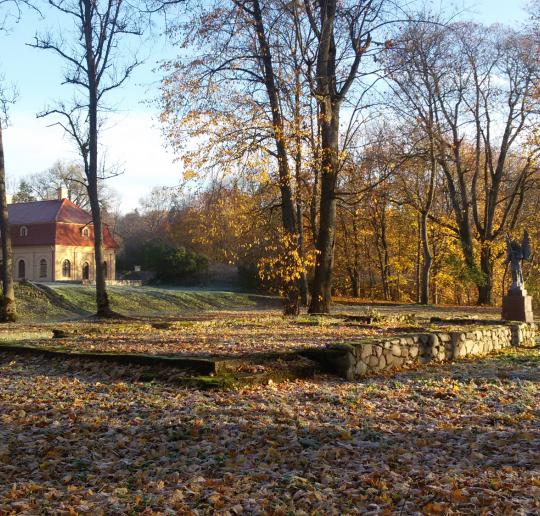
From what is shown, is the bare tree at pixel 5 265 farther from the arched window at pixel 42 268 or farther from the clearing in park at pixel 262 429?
the arched window at pixel 42 268

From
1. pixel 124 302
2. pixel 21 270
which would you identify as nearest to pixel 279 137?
pixel 124 302

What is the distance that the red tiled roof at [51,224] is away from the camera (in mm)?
47406

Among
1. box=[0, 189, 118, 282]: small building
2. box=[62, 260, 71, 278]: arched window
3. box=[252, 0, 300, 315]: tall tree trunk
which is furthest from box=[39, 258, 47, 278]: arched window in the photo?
box=[252, 0, 300, 315]: tall tree trunk

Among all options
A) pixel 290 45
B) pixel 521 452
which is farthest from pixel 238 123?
pixel 521 452

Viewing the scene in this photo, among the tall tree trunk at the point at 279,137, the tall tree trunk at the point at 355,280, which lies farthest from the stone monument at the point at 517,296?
the tall tree trunk at the point at 355,280

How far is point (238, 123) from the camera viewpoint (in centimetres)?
Answer: 1628

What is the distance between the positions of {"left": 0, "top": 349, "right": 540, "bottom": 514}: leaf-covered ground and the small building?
41.7 meters

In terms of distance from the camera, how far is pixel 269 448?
5.03 meters

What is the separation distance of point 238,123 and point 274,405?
441 inches

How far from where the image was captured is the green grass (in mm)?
25845

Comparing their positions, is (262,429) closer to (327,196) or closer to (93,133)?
(327,196)

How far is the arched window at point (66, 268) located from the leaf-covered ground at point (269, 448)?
42324mm

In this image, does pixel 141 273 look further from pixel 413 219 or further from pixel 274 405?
pixel 274 405

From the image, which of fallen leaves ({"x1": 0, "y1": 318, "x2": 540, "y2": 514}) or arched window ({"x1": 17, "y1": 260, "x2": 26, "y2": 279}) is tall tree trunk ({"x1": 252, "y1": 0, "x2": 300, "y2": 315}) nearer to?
fallen leaves ({"x1": 0, "y1": 318, "x2": 540, "y2": 514})
